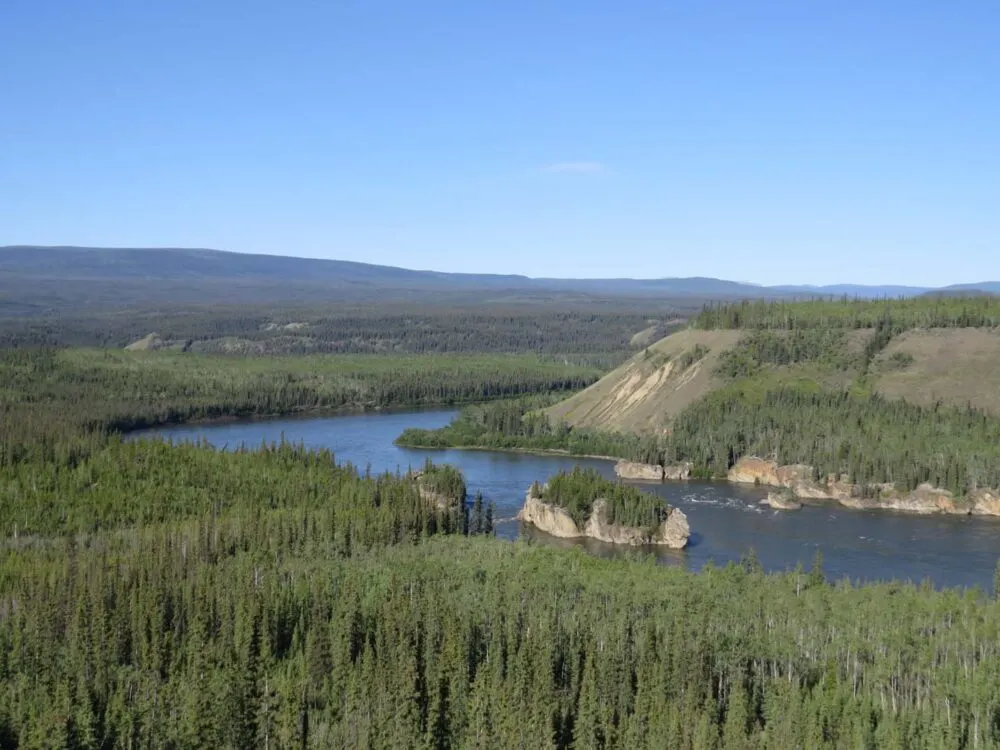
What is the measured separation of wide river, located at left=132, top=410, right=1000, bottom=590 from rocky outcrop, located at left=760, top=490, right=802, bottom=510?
988 mm

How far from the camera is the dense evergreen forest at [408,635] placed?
140 feet

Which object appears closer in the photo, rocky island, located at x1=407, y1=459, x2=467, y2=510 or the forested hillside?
rocky island, located at x1=407, y1=459, x2=467, y2=510

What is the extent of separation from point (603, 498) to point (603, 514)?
1.42 meters

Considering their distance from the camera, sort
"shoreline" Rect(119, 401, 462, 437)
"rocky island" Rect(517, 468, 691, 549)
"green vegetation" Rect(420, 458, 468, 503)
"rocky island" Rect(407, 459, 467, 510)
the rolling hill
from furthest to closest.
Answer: "shoreline" Rect(119, 401, 462, 437) < the rolling hill < "green vegetation" Rect(420, 458, 468, 503) < "rocky island" Rect(407, 459, 467, 510) < "rocky island" Rect(517, 468, 691, 549)

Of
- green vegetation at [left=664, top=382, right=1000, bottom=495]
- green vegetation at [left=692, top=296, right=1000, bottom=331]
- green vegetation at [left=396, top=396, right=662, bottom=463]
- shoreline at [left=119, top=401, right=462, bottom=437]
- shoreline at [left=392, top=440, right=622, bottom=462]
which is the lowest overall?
shoreline at [left=119, top=401, right=462, bottom=437]

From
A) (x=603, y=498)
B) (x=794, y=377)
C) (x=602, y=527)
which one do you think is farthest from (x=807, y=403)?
(x=602, y=527)

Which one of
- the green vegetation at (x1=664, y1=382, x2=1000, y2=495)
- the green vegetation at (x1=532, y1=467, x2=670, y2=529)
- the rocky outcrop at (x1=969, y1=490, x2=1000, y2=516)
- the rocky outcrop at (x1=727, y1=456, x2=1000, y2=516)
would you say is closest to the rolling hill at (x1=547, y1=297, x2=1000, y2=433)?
the green vegetation at (x1=664, y1=382, x2=1000, y2=495)

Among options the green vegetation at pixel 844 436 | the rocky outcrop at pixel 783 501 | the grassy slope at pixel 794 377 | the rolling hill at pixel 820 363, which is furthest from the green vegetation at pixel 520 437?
the rocky outcrop at pixel 783 501

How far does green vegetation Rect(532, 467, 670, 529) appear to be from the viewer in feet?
259

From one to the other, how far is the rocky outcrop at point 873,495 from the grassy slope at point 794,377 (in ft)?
64.9

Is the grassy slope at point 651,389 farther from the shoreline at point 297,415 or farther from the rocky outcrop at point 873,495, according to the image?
the shoreline at point 297,415

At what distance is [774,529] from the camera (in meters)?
82.9

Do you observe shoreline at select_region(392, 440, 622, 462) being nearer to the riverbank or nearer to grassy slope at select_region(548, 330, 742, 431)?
the riverbank

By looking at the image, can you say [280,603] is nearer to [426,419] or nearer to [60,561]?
[60,561]
